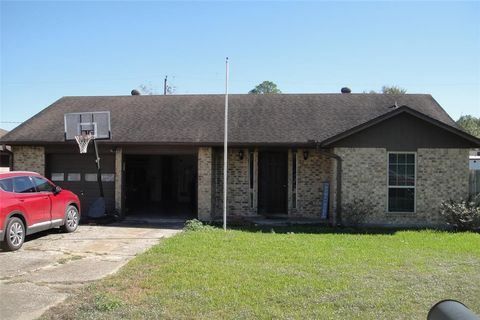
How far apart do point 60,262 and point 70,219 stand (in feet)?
12.6

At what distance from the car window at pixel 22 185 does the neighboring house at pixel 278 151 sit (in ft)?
16.6

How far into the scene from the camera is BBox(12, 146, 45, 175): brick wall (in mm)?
16312

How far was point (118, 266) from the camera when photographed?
325 inches

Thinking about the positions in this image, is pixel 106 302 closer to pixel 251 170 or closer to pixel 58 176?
pixel 251 170

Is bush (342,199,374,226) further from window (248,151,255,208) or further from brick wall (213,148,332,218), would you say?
window (248,151,255,208)

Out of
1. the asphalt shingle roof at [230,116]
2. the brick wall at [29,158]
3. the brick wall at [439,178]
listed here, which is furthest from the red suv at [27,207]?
the brick wall at [439,178]

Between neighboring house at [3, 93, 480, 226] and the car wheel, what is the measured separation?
5.77 m

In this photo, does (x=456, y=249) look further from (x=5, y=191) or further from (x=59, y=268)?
(x=5, y=191)

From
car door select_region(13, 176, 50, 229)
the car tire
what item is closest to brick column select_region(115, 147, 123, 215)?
the car tire

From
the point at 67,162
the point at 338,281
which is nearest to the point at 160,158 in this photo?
the point at 67,162

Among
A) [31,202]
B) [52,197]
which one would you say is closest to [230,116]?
[52,197]

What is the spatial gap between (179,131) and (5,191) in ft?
23.8

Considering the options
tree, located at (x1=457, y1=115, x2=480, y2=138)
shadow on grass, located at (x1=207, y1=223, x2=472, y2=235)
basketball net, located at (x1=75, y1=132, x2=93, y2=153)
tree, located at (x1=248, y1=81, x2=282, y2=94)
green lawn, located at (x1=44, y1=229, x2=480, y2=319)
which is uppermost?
tree, located at (x1=248, y1=81, x2=282, y2=94)

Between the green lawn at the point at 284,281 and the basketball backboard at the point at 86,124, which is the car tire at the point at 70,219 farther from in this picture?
the basketball backboard at the point at 86,124
